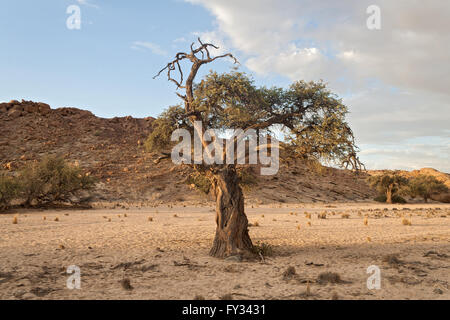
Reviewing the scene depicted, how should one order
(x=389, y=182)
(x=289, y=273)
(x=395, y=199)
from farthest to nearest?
(x=395, y=199), (x=389, y=182), (x=289, y=273)

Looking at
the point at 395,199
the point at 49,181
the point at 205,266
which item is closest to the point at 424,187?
the point at 395,199

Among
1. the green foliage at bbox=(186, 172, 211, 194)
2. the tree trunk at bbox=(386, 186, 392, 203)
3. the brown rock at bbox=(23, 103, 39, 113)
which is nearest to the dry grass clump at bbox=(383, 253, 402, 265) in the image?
the green foliage at bbox=(186, 172, 211, 194)

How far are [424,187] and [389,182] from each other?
7.90 m

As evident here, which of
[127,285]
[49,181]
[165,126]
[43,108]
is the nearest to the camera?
[127,285]

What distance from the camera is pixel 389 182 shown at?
46469 millimetres

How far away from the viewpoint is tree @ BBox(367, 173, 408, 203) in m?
45.7

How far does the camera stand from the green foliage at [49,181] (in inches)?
1112

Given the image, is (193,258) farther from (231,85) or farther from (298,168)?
(298,168)

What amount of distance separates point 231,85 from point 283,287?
575cm

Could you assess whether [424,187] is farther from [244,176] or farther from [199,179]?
[244,176]

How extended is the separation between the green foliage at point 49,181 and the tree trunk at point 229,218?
22.6m

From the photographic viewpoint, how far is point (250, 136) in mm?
11203

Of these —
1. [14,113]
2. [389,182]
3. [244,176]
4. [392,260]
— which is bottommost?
[392,260]
